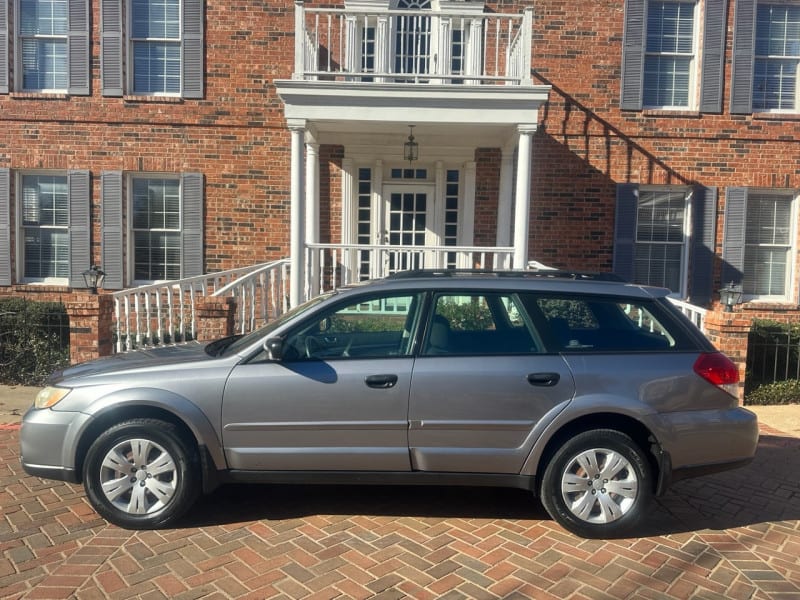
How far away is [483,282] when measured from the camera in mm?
4375

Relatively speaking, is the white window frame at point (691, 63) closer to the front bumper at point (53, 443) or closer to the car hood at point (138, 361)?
the car hood at point (138, 361)

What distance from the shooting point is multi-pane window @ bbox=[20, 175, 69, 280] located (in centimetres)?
1052

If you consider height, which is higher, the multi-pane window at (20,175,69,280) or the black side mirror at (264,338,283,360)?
the multi-pane window at (20,175,69,280)

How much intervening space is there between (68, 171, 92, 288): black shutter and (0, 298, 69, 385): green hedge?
1.83 meters

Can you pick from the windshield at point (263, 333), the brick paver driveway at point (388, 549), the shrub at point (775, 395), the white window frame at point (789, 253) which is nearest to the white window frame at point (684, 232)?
the white window frame at point (789, 253)

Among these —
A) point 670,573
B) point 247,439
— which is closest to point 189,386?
point 247,439

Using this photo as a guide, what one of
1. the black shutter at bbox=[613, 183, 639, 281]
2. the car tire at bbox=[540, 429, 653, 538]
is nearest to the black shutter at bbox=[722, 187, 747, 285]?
the black shutter at bbox=[613, 183, 639, 281]

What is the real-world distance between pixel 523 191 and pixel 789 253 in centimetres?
529

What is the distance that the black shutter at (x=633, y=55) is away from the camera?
10227mm

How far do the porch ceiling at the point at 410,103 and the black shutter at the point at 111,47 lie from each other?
3.55 m

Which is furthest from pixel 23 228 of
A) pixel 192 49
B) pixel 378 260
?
pixel 378 260

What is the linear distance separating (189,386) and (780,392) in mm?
7316

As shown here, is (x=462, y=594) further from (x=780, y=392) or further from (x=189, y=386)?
(x=780, y=392)

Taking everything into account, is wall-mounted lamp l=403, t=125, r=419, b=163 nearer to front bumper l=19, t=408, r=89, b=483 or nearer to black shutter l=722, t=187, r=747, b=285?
black shutter l=722, t=187, r=747, b=285
